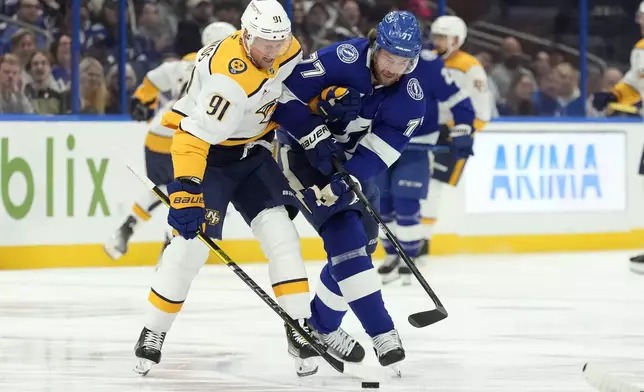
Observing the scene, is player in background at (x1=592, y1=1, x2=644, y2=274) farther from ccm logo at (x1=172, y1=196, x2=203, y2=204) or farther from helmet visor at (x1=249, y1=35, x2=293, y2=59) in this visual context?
ccm logo at (x1=172, y1=196, x2=203, y2=204)

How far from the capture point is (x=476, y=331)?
495cm

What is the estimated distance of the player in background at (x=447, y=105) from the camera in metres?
7.40

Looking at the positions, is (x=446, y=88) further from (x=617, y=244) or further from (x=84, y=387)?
(x=84, y=387)

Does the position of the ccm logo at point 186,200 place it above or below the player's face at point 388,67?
below

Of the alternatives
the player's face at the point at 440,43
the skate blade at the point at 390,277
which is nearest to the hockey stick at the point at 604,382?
the skate blade at the point at 390,277

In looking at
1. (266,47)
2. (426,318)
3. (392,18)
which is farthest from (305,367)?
(392,18)

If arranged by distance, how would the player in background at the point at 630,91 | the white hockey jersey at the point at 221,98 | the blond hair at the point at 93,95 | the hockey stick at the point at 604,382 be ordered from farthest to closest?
1. the blond hair at the point at 93,95
2. the player in background at the point at 630,91
3. the white hockey jersey at the point at 221,98
4. the hockey stick at the point at 604,382

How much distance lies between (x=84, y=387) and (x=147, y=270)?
3.79 meters

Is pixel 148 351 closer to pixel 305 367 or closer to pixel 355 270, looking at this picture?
pixel 305 367

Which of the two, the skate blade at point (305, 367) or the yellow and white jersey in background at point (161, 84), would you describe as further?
the yellow and white jersey in background at point (161, 84)

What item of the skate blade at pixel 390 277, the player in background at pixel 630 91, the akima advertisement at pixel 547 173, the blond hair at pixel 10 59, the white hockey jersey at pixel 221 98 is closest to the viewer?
the white hockey jersey at pixel 221 98

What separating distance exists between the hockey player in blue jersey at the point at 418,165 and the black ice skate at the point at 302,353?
113 inches

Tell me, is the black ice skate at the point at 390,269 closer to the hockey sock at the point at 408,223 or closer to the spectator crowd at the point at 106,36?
the hockey sock at the point at 408,223

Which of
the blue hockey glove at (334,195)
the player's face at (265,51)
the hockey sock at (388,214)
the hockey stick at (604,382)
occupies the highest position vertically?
the player's face at (265,51)
